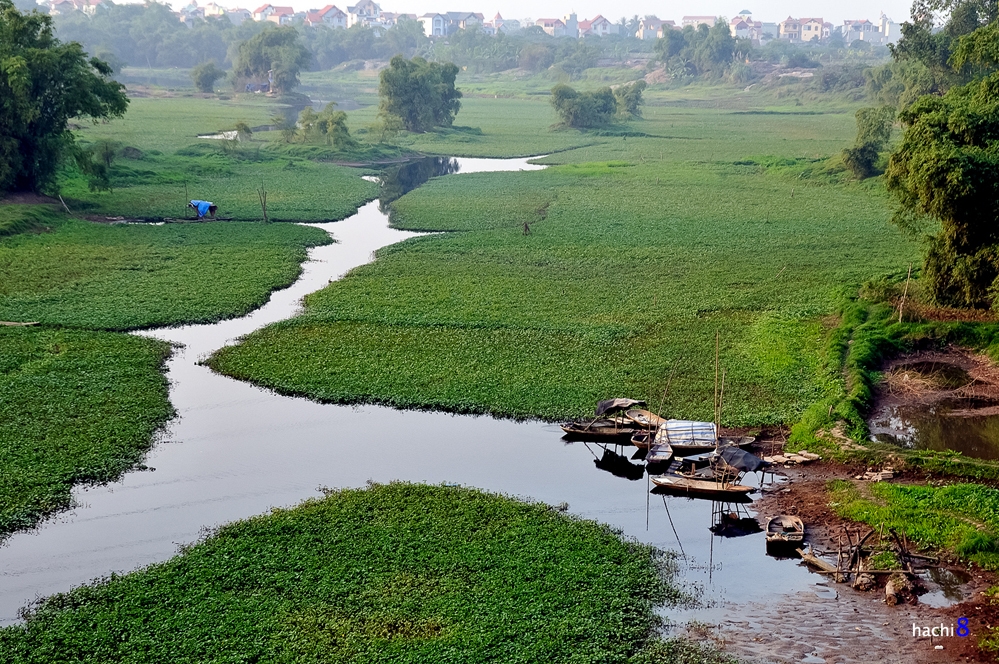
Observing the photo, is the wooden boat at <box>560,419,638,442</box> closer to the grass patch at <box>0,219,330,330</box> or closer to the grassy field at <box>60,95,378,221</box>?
the grass patch at <box>0,219,330,330</box>

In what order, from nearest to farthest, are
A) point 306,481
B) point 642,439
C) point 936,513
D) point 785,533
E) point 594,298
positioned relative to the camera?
1. point 785,533
2. point 936,513
3. point 306,481
4. point 642,439
5. point 594,298

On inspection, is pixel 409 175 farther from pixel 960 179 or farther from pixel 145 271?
pixel 960 179

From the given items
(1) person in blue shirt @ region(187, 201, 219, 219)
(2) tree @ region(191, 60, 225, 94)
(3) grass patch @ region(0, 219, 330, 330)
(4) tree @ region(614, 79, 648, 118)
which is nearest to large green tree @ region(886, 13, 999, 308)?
(3) grass patch @ region(0, 219, 330, 330)

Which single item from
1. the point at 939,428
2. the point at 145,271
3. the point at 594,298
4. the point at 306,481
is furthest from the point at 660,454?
the point at 145,271

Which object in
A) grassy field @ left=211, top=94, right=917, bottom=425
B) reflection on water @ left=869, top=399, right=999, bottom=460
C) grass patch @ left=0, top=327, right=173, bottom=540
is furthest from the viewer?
grassy field @ left=211, top=94, right=917, bottom=425

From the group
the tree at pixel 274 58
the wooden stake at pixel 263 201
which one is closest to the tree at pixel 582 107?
the tree at pixel 274 58
